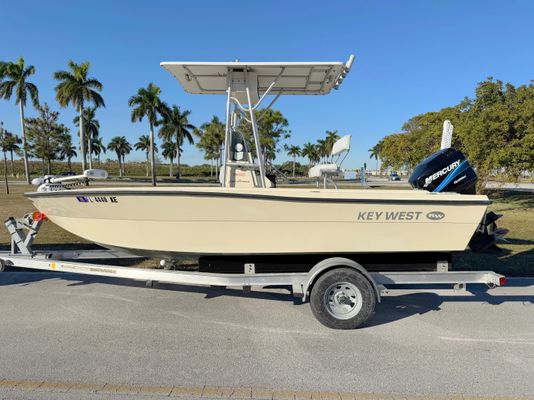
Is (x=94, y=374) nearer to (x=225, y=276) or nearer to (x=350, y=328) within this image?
(x=225, y=276)

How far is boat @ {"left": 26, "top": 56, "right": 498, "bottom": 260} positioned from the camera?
3.50 m

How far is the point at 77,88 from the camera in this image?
32.3 meters

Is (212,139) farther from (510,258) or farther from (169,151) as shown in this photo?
(510,258)

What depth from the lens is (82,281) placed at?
4.88m

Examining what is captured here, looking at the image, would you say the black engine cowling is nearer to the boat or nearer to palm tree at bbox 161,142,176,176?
the boat

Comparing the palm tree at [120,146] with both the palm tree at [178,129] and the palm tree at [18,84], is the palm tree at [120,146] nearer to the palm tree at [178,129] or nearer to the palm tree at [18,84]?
the palm tree at [178,129]

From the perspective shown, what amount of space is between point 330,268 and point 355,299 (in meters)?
0.40

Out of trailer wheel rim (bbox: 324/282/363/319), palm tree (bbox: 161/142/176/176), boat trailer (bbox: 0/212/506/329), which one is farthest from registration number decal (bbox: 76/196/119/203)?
palm tree (bbox: 161/142/176/176)

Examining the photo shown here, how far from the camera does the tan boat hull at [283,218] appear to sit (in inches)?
138

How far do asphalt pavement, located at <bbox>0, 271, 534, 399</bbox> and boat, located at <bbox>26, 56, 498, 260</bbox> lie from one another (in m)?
0.71

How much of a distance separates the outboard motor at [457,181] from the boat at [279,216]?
0.4 inches

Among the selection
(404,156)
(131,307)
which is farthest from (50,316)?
(404,156)

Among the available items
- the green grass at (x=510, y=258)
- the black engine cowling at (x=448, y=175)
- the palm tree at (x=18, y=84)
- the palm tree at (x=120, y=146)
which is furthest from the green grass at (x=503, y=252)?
the palm tree at (x=120, y=146)

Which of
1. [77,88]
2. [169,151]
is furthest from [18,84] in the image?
[169,151]
